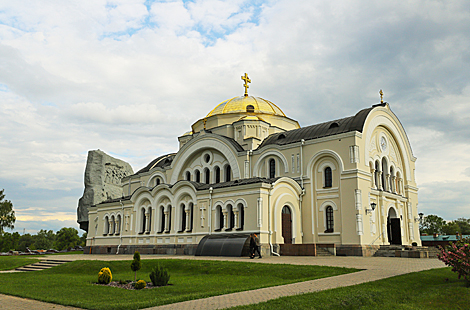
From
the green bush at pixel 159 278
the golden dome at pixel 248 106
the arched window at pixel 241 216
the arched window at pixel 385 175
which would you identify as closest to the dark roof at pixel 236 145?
the golden dome at pixel 248 106

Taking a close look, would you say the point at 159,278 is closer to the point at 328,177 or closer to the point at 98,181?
the point at 328,177

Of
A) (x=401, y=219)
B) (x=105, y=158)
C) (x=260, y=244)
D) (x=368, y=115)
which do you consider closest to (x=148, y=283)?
(x=260, y=244)

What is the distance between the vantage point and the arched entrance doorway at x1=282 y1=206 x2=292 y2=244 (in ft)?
92.7

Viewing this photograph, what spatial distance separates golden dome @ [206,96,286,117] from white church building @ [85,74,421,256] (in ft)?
2.45

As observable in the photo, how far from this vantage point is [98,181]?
5016cm

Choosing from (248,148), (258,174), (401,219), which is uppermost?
(248,148)

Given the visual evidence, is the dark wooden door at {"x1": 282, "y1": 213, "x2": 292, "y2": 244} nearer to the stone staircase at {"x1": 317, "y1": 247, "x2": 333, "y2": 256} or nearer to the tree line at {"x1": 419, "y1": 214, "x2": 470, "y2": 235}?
the stone staircase at {"x1": 317, "y1": 247, "x2": 333, "y2": 256}

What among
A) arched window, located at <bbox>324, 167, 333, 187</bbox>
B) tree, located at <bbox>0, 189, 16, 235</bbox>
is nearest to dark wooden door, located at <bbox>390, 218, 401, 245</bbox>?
arched window, located at <bbox>324, 167, 333, 187</bbox>

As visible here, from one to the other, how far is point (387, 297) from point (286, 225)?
59.5 feet

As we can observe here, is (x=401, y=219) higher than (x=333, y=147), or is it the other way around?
(x=333, y=147)

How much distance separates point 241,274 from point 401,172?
914 inches

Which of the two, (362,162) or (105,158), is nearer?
(362,162)

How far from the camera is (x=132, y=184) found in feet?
145

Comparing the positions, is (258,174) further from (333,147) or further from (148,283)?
(148,283)
